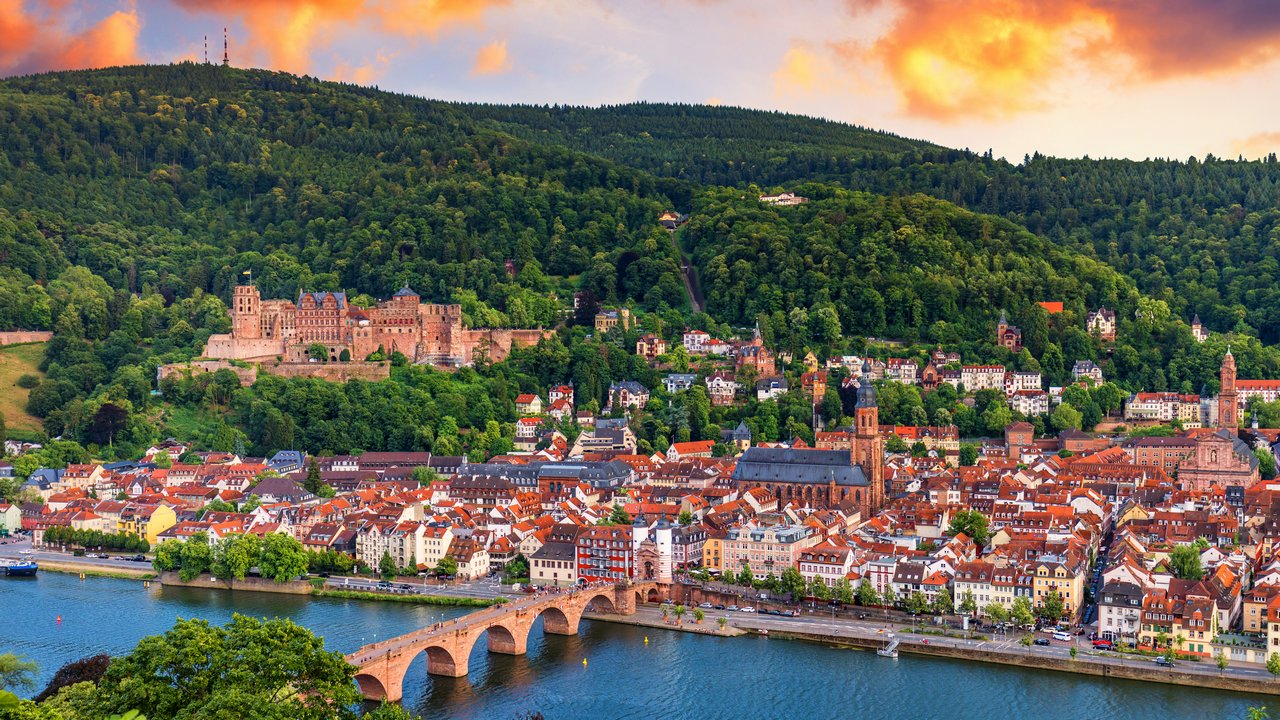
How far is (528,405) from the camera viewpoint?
8294cm

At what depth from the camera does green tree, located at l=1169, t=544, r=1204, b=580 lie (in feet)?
159

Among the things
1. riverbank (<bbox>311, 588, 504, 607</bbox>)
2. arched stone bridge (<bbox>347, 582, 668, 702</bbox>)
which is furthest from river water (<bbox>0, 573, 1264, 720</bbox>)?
riverbank (<bbox>311, 588, 504, 607</bbox>)

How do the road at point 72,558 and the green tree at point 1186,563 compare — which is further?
the road at point 72,558

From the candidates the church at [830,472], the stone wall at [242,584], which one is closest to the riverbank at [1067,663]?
the church at [830,472]

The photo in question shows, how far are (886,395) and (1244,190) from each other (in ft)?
198

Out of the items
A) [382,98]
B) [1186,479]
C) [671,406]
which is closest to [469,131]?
[382,98]

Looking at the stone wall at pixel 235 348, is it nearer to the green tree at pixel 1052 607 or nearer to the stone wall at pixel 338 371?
the stone wall at pixel 338 371

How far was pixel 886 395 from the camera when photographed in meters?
82.1

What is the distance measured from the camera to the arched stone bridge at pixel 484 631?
1499 inches

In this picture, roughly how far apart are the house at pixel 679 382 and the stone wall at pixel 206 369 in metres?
24.4

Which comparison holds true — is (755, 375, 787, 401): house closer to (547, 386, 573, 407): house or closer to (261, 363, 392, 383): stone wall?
(547, 386, 573, 407): house

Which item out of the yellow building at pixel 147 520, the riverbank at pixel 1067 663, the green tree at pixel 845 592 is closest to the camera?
the riverbank at pixel 1067 663

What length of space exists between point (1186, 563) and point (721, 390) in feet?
130

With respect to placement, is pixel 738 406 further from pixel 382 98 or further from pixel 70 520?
pixel 382 98
